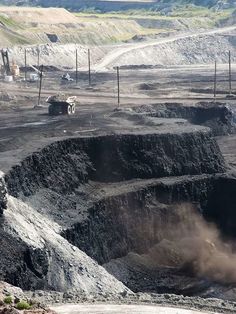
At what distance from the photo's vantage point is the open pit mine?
43.6 metres

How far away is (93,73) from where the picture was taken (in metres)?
147

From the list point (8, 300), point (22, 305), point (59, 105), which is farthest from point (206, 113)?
point (22, 305)

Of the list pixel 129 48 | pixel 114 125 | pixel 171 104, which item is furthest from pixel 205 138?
pixel 129 48

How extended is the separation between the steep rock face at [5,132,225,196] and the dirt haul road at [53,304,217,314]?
65.5ft

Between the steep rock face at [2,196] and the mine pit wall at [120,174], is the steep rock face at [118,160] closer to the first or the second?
the mine pit wall at [120,174]

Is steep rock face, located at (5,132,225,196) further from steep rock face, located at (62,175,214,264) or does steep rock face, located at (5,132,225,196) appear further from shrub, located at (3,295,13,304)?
shrub, located at (3,295,13,304)

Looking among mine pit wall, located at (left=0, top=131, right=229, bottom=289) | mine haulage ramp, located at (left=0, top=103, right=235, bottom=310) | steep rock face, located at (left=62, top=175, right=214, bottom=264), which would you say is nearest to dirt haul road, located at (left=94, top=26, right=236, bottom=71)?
mine haulage ramp, located at (left=0, top=103, right=235, bottom=310)

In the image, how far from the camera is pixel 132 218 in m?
62.8

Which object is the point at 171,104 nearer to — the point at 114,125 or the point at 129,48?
the point at 114,125

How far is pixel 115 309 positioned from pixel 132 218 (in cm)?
2591

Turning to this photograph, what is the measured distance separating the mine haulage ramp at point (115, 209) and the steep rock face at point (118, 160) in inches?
3.1

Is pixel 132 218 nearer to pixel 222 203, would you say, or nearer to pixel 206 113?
pixel 222 203

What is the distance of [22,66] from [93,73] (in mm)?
12513

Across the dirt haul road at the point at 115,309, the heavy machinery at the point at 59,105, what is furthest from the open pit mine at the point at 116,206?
the heavy machinery at the point at 59,105
